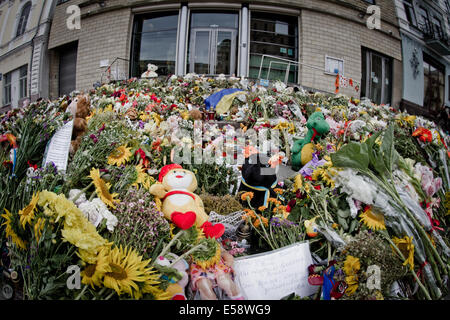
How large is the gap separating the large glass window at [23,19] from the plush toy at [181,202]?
5.05 feet

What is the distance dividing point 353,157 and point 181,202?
1194 mm

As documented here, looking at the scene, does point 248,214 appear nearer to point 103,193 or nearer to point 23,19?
point 103,193

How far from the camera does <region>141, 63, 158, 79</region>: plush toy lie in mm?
5457

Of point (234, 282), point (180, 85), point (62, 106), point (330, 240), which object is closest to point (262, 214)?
point (330, 240)

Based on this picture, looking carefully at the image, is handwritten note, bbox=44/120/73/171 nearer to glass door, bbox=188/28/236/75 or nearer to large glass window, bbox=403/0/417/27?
large glass window, bbox=403/0/417/27

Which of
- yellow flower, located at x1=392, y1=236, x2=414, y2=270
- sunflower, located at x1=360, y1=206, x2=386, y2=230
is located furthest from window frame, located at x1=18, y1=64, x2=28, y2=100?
yellow flower, located at x1=392, y1=236, x2=414, y2=270

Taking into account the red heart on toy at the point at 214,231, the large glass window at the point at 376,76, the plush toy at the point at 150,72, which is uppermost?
the plush toy at the point at 150,72

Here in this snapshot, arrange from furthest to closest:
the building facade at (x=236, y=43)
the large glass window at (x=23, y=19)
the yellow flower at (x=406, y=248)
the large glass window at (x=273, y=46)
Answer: the large glass window at (x=273, y=46), the building facade at (x=236, y=43), the large glass window at (x=23, y=19), the yellow flower at (x=406, y=248)

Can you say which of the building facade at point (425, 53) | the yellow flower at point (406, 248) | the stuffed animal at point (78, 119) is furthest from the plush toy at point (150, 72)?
the yellow flower at point (406, 248)

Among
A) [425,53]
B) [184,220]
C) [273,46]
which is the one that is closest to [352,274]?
[184,220]

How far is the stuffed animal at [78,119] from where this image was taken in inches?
95.5

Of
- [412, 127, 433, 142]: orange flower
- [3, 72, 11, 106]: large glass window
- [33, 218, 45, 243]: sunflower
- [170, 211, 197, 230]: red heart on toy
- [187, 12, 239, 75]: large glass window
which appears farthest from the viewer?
[187, 12, 239, 75]: large glass window

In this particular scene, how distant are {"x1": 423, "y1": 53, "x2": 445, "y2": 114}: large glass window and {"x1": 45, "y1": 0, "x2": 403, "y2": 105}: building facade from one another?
0.39 metres

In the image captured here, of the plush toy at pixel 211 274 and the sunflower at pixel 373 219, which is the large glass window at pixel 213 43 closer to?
the sunflower at pixel 373 219
